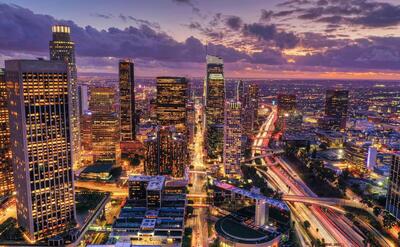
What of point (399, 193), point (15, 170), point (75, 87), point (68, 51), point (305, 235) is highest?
point (68, 51)

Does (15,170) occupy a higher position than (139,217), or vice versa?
(15,170)

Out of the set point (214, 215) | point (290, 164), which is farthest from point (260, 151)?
point (214, 215)

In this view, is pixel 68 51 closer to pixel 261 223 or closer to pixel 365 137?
pixel 261 223

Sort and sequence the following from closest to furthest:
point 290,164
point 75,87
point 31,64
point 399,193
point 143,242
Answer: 1. point 31,64
2. point 143,242
3. point 399,193
4. point 290,164
5. point 75,87

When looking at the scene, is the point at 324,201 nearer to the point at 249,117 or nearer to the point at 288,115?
the point at 249,117

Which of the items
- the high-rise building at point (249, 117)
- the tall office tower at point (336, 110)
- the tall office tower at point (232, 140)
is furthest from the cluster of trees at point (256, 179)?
the tall office tower at point (336, 110)

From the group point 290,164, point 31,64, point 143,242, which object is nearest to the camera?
point 31,64

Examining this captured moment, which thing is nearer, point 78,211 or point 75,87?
point 78,211

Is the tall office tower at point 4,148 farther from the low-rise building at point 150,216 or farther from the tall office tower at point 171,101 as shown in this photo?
the tall office tower at point 171,101

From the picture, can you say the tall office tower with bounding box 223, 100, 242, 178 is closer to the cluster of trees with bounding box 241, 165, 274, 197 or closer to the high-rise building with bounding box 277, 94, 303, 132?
the cluster of trees with bounding box 241, 165, 274, 197
